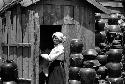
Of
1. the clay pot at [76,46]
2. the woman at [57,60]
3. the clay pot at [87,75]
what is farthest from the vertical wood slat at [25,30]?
the clay pot at [87,75]

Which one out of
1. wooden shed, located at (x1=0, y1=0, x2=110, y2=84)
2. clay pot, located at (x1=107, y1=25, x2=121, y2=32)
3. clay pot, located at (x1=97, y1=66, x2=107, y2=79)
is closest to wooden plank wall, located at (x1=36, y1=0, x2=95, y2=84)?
wooden shed, located at (x1=0, y1=0, x2=110, y2=84)

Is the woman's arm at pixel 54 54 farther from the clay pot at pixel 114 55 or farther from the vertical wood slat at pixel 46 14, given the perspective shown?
the clay pot at pixel 114 55

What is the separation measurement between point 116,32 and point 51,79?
16.2ft

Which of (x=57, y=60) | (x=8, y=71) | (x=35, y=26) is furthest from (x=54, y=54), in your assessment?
(x=8, y=71)

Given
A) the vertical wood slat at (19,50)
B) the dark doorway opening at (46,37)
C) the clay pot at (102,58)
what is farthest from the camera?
the clay pot at (102,58)

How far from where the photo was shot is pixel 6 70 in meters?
8.67

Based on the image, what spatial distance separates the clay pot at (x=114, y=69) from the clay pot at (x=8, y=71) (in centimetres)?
417

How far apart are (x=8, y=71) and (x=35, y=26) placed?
5.80 feet

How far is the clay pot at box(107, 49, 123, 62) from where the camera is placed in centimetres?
1145

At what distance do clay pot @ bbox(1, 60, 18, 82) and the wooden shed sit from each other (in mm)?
146

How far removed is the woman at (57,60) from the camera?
25.4 feet

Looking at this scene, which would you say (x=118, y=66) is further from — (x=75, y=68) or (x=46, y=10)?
(x=46, y=10)

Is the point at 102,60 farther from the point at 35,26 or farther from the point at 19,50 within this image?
the point at 35,26

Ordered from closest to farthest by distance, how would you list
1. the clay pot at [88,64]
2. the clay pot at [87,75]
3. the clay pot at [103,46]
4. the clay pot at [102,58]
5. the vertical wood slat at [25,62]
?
the vertical wood slat at [25,62]
the clay pot at [87,75]
the clay pot at [88,64]
the clay pot at [102,58]
the clay pot at [103,46]
